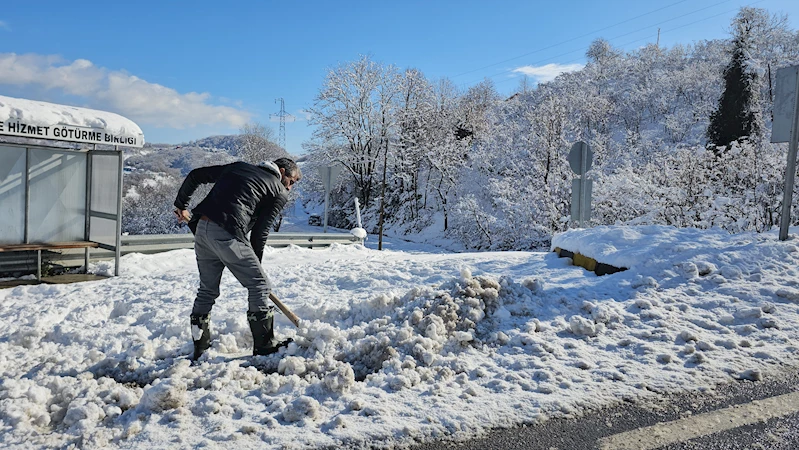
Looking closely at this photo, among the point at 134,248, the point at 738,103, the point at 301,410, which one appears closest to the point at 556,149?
the point at 738,103

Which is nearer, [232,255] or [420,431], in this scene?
[420,431]

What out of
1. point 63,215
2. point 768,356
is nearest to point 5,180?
point 63,215

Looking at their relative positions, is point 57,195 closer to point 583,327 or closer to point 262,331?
point 262,331

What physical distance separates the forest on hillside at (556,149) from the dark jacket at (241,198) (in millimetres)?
13931

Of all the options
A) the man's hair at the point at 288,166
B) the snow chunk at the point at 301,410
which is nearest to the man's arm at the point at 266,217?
the man's hair at the point at 288,166

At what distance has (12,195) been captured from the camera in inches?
283

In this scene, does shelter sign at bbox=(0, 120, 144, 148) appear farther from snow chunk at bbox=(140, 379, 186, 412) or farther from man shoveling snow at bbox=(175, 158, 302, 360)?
snow chunk at bbox=(140, 379, 186, 412)

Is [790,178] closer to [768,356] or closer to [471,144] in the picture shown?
[768,356]

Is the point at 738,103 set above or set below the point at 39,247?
above

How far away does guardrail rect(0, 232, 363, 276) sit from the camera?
7.05 meters

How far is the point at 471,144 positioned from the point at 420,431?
123 ft

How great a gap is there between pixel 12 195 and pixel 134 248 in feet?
6.21

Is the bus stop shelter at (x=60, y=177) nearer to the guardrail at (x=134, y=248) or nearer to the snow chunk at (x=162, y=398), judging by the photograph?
the guardrail at (x=134, y=248)

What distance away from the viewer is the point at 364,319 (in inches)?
181
